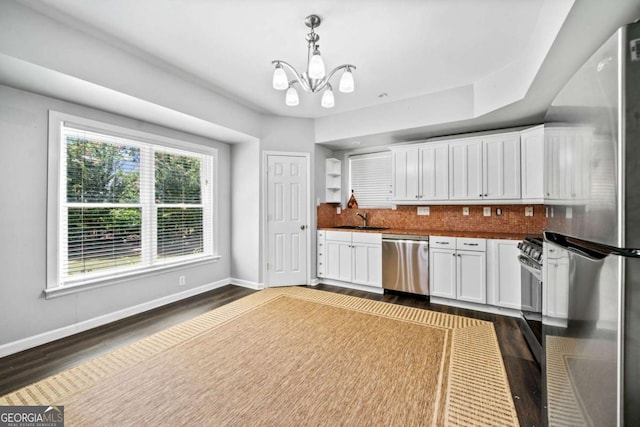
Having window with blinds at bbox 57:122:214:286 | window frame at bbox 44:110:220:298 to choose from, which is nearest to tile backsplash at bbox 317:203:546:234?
window with blinds at bbox 57:122:214:286

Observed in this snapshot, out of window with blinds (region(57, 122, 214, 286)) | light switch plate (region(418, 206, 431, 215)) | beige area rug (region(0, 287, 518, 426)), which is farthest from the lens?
light switch plate (region(418, 206, 431, 215))

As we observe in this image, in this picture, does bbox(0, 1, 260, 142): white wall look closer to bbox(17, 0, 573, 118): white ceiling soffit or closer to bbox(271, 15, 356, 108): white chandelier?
bbox(17, 0, 573, 118): white ceiling soffit

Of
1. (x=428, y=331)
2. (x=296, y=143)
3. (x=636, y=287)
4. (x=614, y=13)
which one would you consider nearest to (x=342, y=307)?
(x=428, y=331)

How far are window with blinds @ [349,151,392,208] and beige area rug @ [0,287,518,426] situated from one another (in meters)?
2.24

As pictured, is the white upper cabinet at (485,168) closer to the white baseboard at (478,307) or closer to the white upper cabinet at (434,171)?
the white upper cabinet at (434,171)

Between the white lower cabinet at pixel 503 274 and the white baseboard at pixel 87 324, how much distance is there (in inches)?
157

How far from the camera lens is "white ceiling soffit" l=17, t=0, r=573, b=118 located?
1.95 meters

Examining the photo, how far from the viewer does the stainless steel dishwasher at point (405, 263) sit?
3.59 meters

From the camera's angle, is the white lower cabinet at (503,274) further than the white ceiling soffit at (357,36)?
Yes

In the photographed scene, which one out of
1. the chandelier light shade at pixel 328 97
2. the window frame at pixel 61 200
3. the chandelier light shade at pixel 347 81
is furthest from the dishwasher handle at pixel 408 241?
the window frame at pixel 61 200

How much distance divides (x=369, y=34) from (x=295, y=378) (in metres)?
2.87

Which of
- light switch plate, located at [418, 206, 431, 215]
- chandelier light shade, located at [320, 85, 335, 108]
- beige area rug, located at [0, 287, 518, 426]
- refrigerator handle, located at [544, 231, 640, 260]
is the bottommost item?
beige area rug, located at [0, 287, 518, 426]

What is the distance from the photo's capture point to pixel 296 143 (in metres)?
4.35

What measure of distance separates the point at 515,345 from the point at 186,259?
13.3 feet
